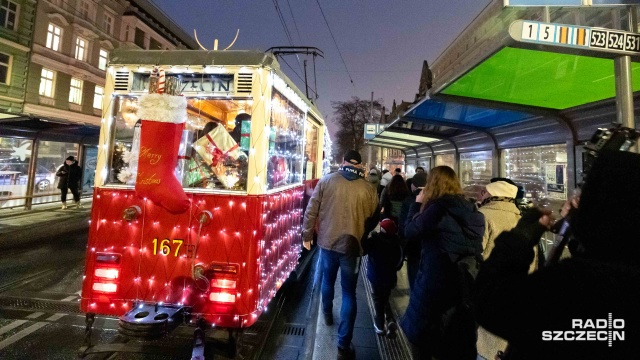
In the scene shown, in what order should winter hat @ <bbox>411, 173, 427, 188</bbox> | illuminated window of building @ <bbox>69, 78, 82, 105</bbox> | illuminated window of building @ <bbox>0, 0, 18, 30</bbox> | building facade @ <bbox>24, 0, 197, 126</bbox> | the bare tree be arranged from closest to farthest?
1. winter hat @ <bbox>411, 173, 427, 188</bbox>
2. illuminated window of building @ <bbox>0, 0, 18, 30</bbox>
3. building facade @ <bbox>24, 0, 197, 126</bbox>
4. illuminated window of building @ <bbox>69, 78, 82, 105</bbox>
5. the bare tree

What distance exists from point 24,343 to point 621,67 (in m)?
6.43

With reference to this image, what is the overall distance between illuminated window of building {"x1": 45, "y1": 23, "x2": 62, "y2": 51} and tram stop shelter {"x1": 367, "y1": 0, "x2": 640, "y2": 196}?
68.6ft

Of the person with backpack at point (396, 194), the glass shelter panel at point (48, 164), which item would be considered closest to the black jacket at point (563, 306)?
the person with backpack at point (396, 194)

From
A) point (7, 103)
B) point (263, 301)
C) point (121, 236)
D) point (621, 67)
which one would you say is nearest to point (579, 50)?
point (621, 67)

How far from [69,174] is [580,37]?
1554 cm

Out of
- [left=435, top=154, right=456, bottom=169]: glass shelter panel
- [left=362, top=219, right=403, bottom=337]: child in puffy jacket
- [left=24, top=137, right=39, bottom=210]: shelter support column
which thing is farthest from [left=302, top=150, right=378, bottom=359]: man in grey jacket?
[left=24, top=137, right=39, bottom=210]: shelter support column

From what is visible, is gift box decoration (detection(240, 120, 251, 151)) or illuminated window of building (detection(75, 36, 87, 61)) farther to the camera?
illuminated window of building (detection(75, 36, 87, 61))

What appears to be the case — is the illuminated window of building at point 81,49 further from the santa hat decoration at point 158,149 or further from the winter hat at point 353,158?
the winter hat at point 353,158

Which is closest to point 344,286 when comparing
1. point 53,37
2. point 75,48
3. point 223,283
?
point 223,283

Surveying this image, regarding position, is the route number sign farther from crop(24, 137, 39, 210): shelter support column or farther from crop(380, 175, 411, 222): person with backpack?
crop(24, 137, 39, 210): shelter support column

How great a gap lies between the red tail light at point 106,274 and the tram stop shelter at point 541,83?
4.17m

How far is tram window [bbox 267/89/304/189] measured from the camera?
3.70 meters

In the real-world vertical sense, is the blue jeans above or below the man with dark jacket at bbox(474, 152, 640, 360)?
below

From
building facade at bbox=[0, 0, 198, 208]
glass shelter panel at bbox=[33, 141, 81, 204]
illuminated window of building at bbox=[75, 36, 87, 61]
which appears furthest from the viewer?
illuminated window of building at bbox=[75, 36, 87, 61]
